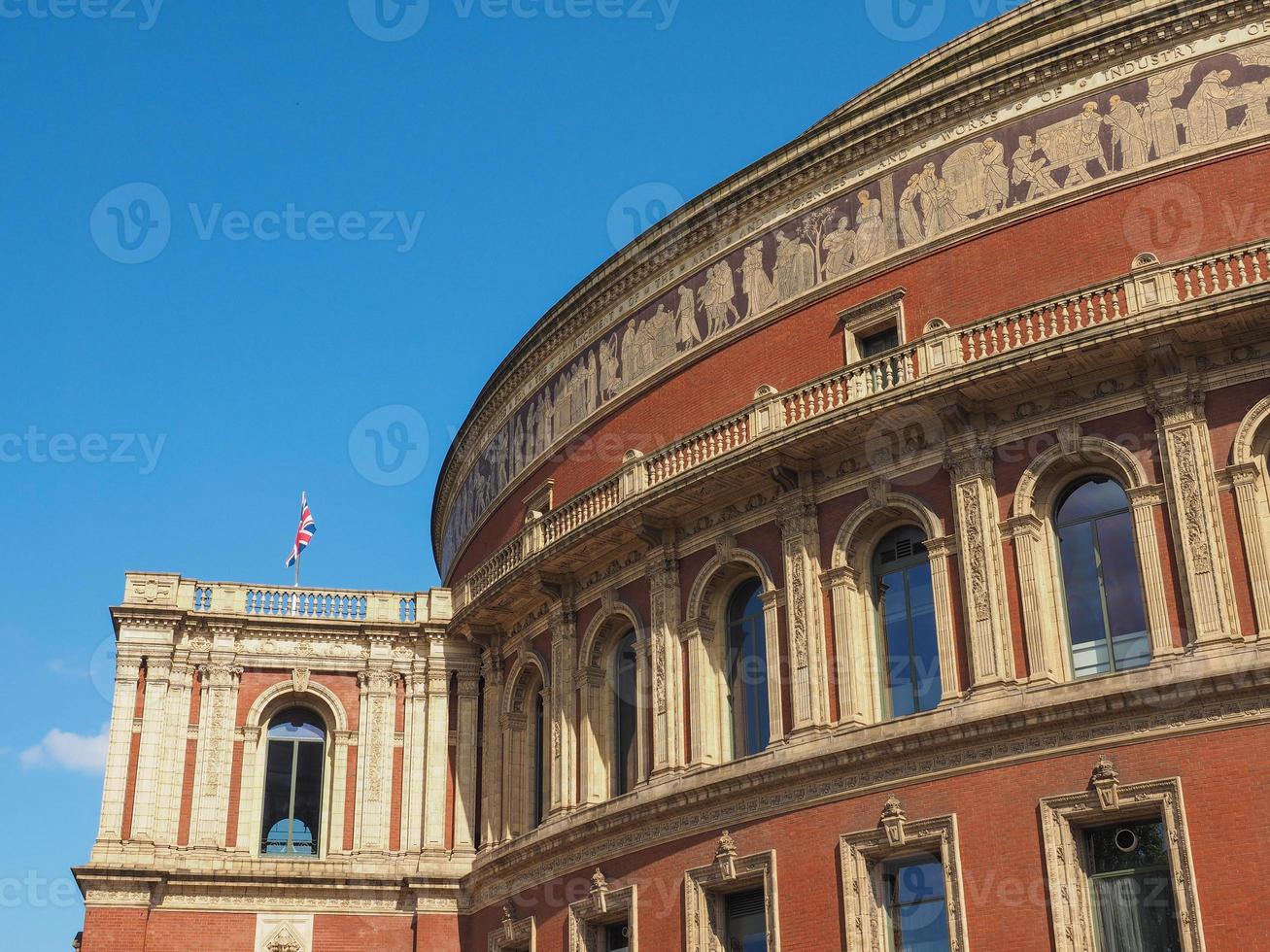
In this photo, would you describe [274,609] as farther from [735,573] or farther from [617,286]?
[735,573]

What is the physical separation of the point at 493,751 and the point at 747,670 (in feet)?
30.4

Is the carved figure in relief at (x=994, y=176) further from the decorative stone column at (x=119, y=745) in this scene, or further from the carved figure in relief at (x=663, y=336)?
the decorative stone column at (x=119, y=745)

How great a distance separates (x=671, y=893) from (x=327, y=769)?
39.3 feet

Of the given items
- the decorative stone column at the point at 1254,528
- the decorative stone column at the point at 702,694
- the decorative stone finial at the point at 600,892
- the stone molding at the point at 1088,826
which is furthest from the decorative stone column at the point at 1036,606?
the decorative stone finial at the point at 600,892

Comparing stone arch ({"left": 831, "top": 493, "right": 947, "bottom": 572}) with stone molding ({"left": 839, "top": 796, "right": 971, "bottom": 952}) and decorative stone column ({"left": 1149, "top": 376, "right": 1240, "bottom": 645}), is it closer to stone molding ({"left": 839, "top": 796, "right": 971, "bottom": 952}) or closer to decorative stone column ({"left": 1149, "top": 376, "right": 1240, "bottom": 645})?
decorative stone column ({"left": 1149, "top": 376, "right": 1240, "bottom": 645})

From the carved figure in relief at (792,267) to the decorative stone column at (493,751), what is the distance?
1128 centimetres

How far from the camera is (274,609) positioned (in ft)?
121

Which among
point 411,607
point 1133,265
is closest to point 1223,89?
point 1133,265

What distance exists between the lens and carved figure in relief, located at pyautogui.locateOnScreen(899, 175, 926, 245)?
2712 centimetres

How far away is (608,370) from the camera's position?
108ft

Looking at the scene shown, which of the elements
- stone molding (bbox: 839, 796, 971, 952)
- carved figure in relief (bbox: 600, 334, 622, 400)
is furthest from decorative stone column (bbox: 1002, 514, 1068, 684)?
carved figure in relief (bbox: 600, 334, 622, 400)

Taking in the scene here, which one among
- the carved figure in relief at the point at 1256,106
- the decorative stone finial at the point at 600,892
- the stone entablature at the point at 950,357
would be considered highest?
the carved figure in relief at the point at 1256,106

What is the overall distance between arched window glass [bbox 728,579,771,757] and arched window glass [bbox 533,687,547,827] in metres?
6.01

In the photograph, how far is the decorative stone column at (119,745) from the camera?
33938 mm
